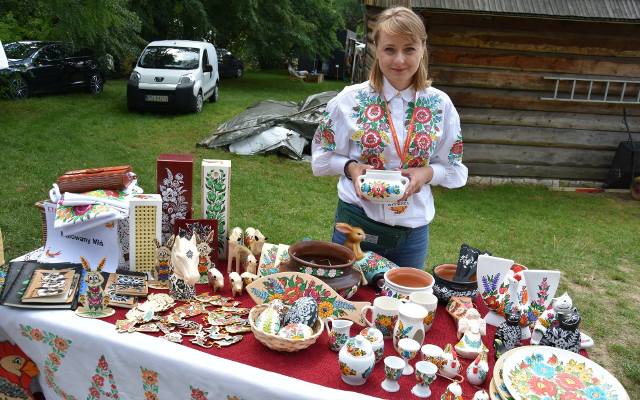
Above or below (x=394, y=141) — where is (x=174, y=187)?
below

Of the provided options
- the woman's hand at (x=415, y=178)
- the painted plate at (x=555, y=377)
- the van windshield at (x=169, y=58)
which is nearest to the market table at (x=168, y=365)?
the painted plate at (x=555, y=377)

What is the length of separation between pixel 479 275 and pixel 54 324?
1476 mm

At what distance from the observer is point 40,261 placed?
2.09m

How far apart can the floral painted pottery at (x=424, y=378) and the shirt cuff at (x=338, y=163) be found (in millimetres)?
869

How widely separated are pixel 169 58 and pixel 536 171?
726 cm

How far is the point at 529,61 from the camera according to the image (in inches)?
269

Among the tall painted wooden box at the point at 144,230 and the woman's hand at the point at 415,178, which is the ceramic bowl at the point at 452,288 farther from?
the tall painted wooden box at the point at 144,230

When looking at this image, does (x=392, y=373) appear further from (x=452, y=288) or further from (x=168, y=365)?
(x=168, y=365)

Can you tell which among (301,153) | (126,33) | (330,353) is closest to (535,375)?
(330,353)

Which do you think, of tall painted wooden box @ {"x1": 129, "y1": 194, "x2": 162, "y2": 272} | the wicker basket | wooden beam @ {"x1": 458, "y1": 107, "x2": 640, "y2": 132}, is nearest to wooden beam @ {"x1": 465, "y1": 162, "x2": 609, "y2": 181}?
wooden beam @ {"x1": 458, "y1": 107, "x2": 640, "y2": 132}

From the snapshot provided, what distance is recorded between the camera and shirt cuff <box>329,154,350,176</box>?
82.9 inches

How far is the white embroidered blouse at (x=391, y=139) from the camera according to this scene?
2.03 metres

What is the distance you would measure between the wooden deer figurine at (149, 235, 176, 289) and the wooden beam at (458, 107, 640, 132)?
572 cm

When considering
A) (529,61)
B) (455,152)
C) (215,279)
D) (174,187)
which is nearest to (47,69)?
(529,61)
